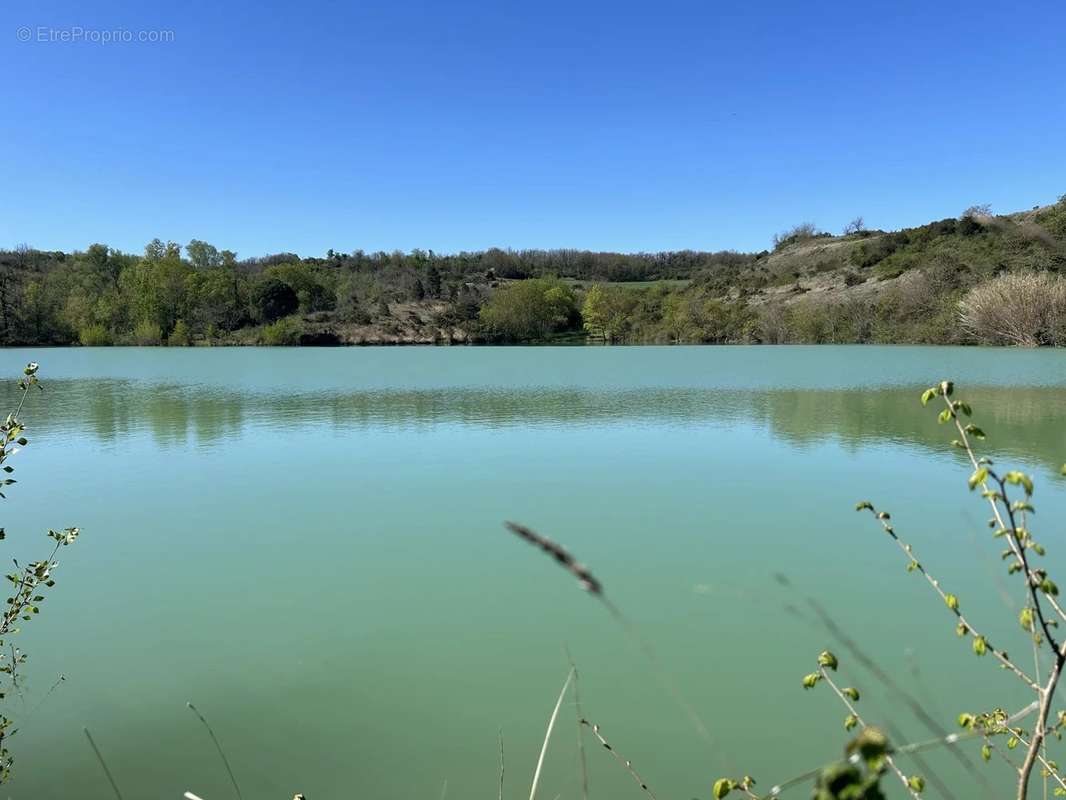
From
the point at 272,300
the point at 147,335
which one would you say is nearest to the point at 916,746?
the point at 147,335

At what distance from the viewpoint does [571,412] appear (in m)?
14.0

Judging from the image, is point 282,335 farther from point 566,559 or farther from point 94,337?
point 566,559

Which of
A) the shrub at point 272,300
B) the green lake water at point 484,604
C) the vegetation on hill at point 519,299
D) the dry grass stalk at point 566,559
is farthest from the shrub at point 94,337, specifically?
the dry grass stalk at point 566,559

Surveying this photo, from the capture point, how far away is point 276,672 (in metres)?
3.85

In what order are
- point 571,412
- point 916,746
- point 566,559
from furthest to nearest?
point 571,412 < point 916,746 < point 566,559

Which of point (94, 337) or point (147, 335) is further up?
point (147, 335)

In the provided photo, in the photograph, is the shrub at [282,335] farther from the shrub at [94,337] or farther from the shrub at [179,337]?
the shrub at [94,337]

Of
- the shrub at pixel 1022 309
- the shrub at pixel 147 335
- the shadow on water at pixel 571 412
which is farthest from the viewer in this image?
the shrub at pixel 147 335

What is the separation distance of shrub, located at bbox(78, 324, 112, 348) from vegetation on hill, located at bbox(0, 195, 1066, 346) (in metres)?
0.11

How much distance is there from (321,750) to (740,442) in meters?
8.12

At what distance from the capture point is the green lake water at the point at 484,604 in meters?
3.11

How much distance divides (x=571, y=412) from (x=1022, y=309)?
97.9ft

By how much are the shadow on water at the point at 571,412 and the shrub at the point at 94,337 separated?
43.5 meters

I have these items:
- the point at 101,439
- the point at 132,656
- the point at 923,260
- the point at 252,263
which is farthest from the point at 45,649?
the point at 252,263
